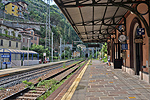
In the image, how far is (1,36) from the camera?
29797mm

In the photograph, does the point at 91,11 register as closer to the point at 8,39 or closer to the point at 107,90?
the point at 107,90

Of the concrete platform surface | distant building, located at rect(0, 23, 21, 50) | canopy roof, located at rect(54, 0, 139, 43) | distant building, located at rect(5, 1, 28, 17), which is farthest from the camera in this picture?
distant building, located at rect(5, 1, 28, 17)

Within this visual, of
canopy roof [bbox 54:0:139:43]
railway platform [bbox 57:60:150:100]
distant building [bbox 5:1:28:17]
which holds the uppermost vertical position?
distant building [bbox 5:1:28:17]

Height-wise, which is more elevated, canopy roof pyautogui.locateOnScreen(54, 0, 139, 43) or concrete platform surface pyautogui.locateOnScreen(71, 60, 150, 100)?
canopy roof pyautogui.locateOnScreen(54, 0, 139, 43)

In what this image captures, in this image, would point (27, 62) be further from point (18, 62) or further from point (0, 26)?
point (0, 26)

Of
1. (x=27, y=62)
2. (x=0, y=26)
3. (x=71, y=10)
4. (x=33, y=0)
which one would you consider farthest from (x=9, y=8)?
(x=71, y=10)

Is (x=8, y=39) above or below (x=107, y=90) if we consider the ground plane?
above

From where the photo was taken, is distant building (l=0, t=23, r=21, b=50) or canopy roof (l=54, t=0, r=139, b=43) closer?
canopy roof (l=54, t=0, r=139, b=43)

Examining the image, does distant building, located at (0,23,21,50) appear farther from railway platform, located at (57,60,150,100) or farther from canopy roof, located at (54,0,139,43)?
railway platform, located at (57,60,150,100)

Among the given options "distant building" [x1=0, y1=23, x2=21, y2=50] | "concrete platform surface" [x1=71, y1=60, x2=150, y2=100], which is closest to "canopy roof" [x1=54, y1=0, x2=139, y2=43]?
"concrete platform surface" [x1=71, y1=60, x2=150, y2=100]

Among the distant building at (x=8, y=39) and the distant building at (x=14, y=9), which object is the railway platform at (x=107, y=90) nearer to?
the distant building at (x=8, y=39)

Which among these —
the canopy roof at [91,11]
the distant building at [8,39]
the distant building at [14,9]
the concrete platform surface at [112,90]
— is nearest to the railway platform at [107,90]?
the concrete platform surface at [112,90]

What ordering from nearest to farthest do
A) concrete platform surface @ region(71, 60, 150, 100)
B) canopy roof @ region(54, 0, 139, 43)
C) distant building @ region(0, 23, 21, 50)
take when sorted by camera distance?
concrete platform surface @ region(71, 60, 150, 100) < canopy roof @ region(54, 0, 139, 43) < distant building @ region(0, 23, 21, 50)

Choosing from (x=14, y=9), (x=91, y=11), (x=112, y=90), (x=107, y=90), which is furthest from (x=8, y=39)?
(x=14, y=9)
